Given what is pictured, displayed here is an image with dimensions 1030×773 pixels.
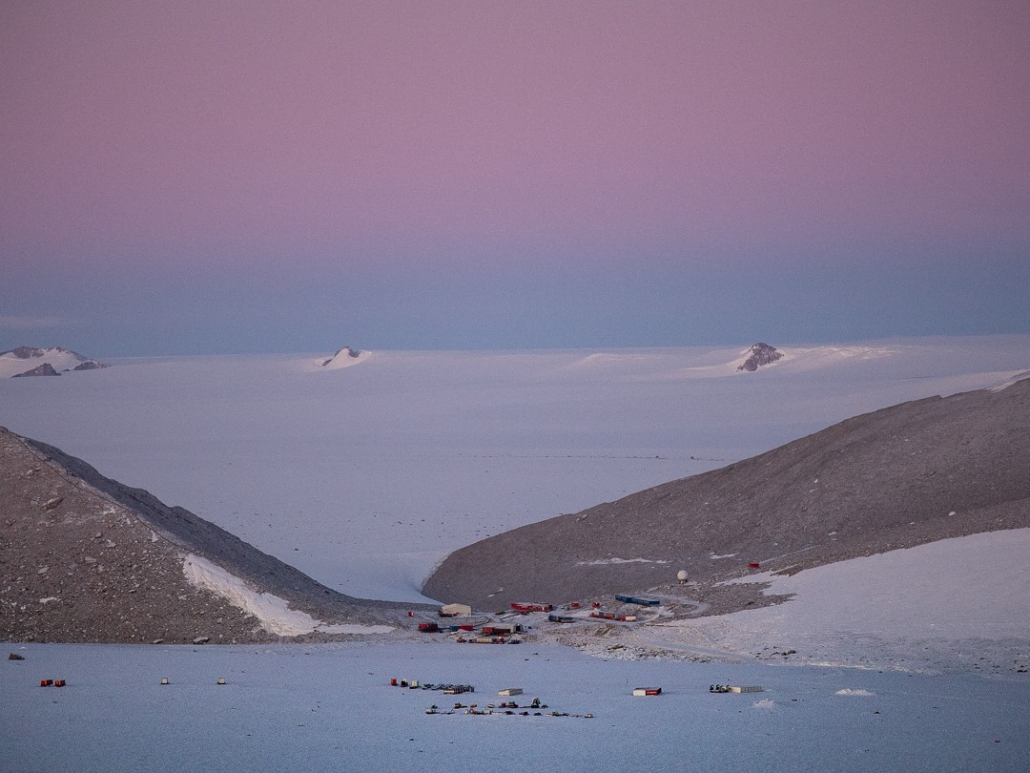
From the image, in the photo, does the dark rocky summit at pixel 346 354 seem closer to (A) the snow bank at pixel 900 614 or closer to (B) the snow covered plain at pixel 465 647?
(B) the snow covered plain at pixel 465 647

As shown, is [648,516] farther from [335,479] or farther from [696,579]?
[335,479]

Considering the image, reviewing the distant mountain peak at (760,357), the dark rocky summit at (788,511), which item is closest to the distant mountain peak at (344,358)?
the distant mountain peak at (760,357)

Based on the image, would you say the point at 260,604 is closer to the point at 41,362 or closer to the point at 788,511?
the point at 788,511

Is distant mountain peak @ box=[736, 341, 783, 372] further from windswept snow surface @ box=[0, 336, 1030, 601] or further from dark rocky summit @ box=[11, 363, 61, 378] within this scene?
dark rocky summit @ box=[11, 363, 61, 378]

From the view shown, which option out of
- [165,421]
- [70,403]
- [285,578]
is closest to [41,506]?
[285,578]

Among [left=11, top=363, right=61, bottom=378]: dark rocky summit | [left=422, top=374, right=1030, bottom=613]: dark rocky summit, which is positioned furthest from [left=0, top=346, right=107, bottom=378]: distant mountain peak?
[left=422, top=374, right=1030, bottom=613]: dark rocky summit

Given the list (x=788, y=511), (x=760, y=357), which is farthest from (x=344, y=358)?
(x=788, y=511)
